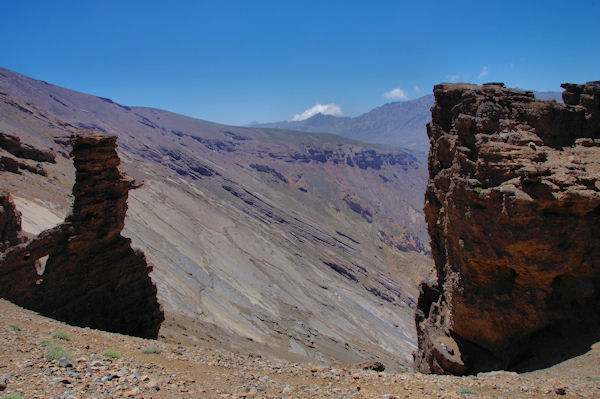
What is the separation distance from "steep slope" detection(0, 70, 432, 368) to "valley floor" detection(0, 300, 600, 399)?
970 cm

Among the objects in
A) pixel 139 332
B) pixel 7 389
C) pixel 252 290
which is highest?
pixel 7 389

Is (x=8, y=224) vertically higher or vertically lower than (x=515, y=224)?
lower

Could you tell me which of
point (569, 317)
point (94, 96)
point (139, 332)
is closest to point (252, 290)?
point (139, 332)

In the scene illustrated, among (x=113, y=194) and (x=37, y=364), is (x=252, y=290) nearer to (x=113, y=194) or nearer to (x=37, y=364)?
(x=113, y=194)

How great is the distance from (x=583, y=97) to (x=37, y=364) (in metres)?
19.3

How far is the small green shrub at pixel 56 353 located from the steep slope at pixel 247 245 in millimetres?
10893

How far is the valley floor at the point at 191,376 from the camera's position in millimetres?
6297

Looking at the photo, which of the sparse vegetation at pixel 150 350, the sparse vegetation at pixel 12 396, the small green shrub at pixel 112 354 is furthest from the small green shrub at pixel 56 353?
the sparse vegetation at pixel 150 350

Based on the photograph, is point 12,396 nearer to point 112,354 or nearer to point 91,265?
point 112,354

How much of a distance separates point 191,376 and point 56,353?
2.64m

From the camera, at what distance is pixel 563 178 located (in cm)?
1172

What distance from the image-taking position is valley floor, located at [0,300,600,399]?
6.30m

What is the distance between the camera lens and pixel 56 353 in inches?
279

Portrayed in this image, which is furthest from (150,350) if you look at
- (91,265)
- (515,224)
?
(515,224)
